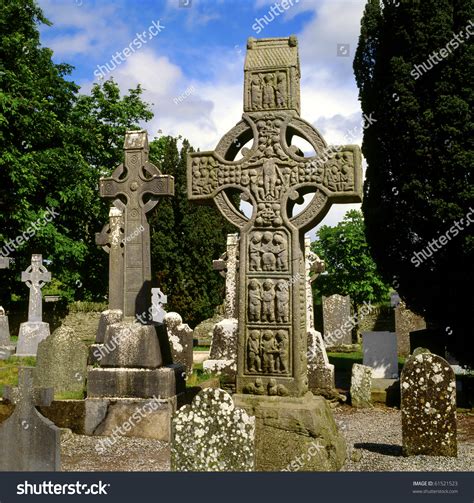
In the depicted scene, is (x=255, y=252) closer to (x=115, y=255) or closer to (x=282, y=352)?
(x=282, y=352)

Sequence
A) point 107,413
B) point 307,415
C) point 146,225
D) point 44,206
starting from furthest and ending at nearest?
1. point 44,206
2. point 146,225
3. point 107,413
4. point 307,415

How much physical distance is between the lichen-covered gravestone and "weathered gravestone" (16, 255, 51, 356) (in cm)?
1230

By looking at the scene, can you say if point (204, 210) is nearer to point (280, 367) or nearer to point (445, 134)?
point (445, 134)

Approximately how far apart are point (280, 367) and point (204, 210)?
21401mm

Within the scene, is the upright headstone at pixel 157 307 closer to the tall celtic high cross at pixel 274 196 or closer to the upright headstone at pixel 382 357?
the upright headstone at pixel 382 357

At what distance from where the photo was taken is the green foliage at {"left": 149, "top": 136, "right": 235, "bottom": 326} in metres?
24.6

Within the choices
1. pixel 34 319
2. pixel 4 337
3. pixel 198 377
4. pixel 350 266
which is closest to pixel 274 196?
pixel 198 377

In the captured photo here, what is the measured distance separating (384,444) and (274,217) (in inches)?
138

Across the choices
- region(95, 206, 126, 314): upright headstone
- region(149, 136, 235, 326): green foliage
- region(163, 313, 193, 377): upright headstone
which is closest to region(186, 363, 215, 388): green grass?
region(163, 313, 193, 377): upright headstone

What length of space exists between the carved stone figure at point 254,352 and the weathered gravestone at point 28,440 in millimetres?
1919

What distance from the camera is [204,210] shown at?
26.4 meters

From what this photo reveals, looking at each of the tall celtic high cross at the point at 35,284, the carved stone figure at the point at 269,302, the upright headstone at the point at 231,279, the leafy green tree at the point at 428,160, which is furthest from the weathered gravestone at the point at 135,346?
the tall celtic high cross at the point at 35,284

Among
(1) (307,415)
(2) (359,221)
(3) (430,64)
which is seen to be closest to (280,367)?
(1) (307,415)

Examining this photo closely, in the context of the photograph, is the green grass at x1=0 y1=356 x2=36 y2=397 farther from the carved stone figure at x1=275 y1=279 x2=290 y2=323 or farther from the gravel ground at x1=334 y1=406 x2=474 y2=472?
the carved stone figure at x1=275 y1=279 x2=290 y2=323
